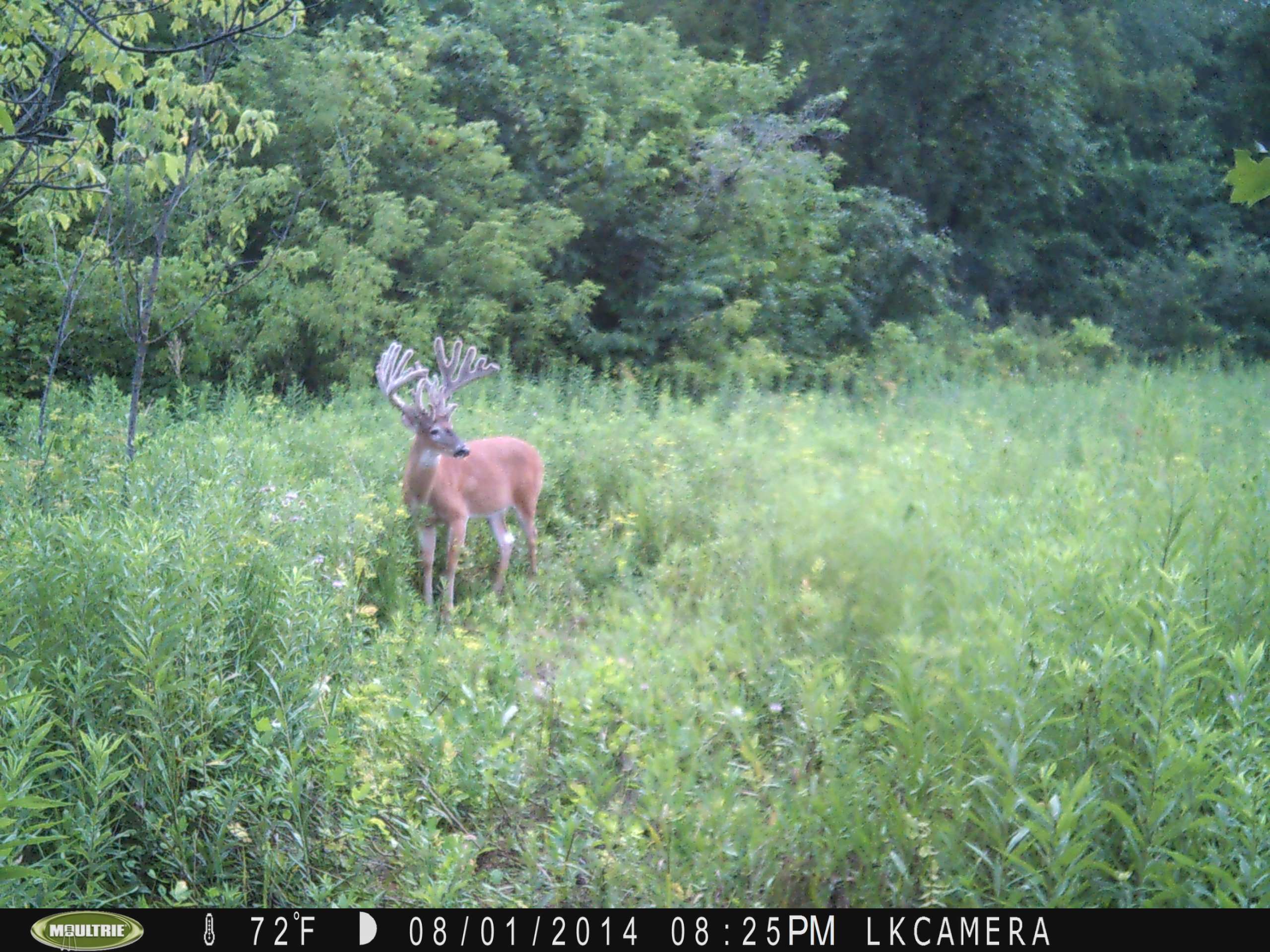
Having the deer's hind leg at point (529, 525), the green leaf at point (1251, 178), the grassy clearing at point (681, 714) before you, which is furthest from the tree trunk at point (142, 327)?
the green leaf at point (1251, 178)

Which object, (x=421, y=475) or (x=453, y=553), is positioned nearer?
(x=453, y=553)

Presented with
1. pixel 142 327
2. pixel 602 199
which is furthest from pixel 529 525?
pixel 602 199

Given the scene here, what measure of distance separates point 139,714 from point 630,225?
12.5 m

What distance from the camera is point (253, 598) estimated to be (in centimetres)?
457

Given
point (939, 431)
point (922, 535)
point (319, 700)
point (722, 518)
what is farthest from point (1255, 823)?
point (939, 431)

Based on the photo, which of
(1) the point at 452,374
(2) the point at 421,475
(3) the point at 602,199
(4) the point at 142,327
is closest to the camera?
(4) the point at 142,327

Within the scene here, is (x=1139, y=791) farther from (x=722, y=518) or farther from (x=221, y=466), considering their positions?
(x=221, y=466)

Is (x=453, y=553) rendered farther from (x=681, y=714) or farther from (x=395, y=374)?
(x=681, y=714)

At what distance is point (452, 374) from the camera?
25.9ft

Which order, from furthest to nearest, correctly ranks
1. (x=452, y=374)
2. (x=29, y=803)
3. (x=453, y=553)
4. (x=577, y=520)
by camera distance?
(x=577, y=520), (x=452, y=374), (x=453, y=553), (x=29, y=803)
